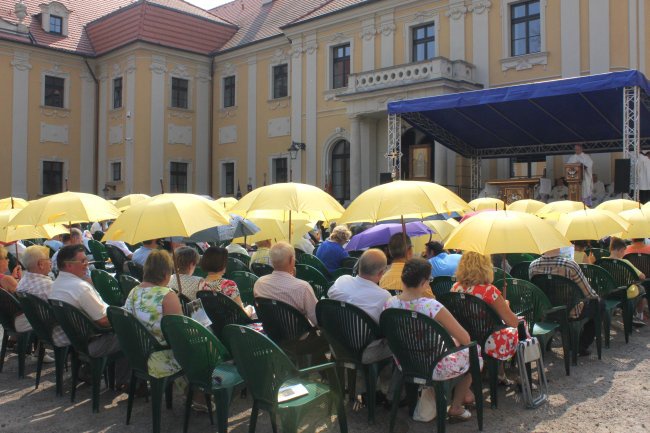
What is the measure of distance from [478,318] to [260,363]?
175 centimetres

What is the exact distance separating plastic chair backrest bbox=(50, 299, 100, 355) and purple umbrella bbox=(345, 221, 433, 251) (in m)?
3.32

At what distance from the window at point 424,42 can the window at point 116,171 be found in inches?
583

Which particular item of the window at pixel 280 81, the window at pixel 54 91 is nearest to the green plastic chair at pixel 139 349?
the window at pixel 280 81

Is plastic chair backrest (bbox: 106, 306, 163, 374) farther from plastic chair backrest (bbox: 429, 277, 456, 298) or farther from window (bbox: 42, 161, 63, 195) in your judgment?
window (bbox: 42, 161, 63, 195)

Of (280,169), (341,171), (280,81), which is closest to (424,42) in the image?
(341,171)

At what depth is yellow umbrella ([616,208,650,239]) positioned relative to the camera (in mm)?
7455

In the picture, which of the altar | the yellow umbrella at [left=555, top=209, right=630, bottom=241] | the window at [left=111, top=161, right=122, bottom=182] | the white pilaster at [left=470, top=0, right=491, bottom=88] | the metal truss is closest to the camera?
the yellow umbrella at [left=555, top=209, right=630, bottom=241]

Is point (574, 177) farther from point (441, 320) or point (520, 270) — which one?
point (441, 320)

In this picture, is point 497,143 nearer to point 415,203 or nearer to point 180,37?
point 415,203

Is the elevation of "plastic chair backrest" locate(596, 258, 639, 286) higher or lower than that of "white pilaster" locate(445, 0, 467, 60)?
lower

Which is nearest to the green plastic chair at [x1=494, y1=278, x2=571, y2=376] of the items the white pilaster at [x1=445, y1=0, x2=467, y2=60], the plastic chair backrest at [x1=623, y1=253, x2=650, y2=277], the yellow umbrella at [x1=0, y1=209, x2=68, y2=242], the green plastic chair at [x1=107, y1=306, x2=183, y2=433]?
the plastic chair backrest at [x1=623, y1=253, x2=650, y2=277]

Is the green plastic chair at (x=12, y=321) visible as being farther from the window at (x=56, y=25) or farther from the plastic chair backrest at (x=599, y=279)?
the window at (x=56, y=25)

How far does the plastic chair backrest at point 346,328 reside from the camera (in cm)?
442

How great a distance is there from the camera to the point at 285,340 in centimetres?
478
